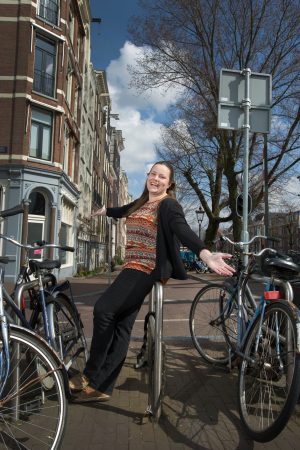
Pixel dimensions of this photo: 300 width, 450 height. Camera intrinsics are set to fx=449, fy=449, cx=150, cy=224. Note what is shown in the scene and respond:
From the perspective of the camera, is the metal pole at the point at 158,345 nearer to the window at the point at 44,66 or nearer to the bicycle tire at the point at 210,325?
the bicycle tire at the point at 210,325

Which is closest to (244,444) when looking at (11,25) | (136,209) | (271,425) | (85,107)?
(271,425)

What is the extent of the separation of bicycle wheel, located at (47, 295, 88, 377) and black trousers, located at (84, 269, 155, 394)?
34 centimetres

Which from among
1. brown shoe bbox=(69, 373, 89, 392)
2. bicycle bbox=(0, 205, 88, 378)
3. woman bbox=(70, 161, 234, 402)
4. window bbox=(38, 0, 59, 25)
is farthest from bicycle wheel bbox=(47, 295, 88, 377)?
window bbox=(38, 0, 59, 25)

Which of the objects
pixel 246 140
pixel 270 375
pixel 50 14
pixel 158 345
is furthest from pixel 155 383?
pixel 50 14

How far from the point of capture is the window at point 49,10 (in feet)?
72.5

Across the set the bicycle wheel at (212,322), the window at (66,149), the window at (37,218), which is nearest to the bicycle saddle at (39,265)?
the bicycle wheel at (212,322)

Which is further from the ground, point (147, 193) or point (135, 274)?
point (147, 193)

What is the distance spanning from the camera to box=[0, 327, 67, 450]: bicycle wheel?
246 centimetres

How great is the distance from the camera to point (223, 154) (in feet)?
71.3

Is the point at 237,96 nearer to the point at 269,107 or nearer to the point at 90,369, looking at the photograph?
the point at 269,107

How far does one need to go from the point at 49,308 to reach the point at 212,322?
2126 mm

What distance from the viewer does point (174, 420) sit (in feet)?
10.8

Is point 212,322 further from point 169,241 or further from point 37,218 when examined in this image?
point 37,218

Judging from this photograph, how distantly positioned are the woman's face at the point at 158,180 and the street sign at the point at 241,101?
2351 millimetres
